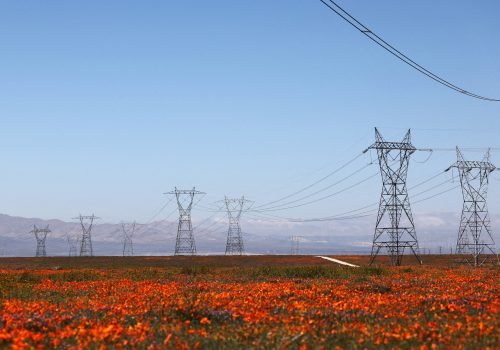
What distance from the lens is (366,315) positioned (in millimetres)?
14891

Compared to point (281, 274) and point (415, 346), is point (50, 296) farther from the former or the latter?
point (281, 274)

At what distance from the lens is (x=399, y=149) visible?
6906cm

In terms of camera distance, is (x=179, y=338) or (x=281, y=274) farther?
(x=281, y=274)

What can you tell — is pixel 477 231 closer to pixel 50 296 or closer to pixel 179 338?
pixel 50 296

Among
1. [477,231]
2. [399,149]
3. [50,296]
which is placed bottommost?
[50,296]

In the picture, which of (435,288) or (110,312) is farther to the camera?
(435,288)

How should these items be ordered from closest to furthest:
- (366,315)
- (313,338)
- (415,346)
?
(415,346) → (313,338) → (366,315)

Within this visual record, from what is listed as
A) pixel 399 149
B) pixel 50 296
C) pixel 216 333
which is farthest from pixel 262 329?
pixel 399 149

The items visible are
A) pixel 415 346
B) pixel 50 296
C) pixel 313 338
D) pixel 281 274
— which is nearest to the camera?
pixel 415 346

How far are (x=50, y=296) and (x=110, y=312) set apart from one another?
717cm

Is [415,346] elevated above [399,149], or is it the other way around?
[399,149]

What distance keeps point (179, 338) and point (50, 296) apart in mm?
11458

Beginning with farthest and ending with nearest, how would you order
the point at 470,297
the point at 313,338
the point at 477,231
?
1. the point at 477,231
2. the point at 470,297
3. the point at 313,338

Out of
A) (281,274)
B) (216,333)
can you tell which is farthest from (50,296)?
(281,274)
